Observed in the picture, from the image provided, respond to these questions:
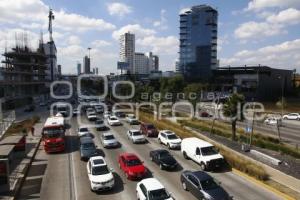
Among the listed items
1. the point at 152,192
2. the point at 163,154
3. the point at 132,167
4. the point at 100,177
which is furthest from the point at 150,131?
the point at 152,192

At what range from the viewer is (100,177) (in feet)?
78.8

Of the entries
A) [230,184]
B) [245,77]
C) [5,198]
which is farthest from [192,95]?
[245,77]

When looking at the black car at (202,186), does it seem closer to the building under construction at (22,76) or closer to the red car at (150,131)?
the red car at (150,131)

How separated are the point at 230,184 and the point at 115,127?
101 ft

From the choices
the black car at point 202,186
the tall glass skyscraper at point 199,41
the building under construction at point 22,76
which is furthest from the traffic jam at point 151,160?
the tall glass skyscraper at point 199,41

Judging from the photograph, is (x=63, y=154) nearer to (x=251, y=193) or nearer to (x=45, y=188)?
(x=45, y=188)

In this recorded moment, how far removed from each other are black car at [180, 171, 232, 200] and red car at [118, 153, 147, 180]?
13.1ft

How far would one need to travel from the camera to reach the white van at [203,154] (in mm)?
27844

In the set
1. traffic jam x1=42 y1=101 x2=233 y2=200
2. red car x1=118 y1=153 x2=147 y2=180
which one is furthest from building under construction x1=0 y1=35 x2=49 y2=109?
red car x1=118 y1=153 x2=147 y2=180

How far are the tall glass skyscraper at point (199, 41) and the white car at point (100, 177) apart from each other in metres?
149

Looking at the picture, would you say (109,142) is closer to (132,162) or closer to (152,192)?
(132,162)

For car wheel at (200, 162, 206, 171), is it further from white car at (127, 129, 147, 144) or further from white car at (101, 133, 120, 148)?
white car at (101, 133, 120, 148)

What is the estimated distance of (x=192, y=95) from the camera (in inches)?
2613

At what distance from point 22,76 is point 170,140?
95146mm
